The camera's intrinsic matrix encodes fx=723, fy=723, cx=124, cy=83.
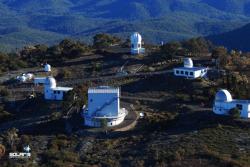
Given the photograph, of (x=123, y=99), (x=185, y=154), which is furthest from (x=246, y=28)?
(x=185, y=154)

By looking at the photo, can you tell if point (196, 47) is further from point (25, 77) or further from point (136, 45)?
point (25, 77)

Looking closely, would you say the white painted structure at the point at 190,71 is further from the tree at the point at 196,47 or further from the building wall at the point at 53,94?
the building wall at the point at 53,94

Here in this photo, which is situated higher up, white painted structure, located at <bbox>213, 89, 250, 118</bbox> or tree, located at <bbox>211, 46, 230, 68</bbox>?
tree, located at <bbox>211, 46, 230, 68</bbox>

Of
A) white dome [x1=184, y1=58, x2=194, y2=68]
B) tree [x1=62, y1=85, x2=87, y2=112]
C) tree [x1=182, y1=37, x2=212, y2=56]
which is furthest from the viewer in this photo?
tree [x1=182, y1=37, x2=212, y2=56]

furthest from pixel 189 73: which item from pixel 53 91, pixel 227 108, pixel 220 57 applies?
pixel 53 91

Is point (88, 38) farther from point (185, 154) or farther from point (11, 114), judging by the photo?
point (185, 154)

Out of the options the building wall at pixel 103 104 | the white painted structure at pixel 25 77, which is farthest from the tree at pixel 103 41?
the building wall at pixel 103 104

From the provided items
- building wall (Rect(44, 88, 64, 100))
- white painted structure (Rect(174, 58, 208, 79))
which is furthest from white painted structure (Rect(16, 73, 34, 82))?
white painted structure (Rect(174, 58, 208, 79))

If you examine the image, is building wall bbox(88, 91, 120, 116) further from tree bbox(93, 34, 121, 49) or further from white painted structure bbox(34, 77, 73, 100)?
tree bbox(93, 34, 121, 49)
